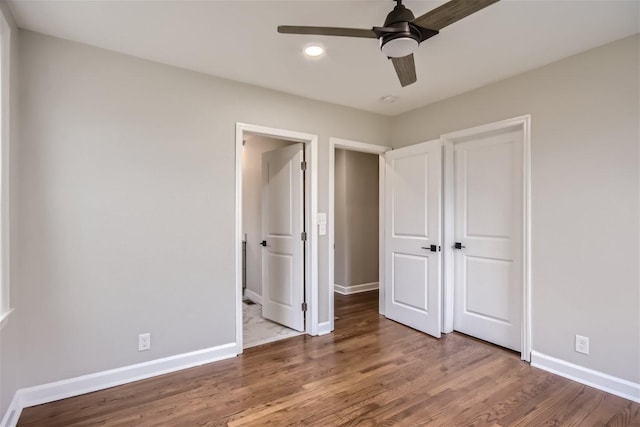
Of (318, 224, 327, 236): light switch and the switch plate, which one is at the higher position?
the switch plate

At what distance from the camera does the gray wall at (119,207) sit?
7.33ft

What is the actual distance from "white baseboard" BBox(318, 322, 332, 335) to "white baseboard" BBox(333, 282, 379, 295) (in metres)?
1.74

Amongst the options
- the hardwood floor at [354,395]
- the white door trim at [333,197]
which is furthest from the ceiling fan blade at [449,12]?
the hardwood floor at [354,395]

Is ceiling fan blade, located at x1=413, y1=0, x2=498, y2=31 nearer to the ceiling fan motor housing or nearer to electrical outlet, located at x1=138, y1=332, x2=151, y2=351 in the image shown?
the ceiling fan motor housing

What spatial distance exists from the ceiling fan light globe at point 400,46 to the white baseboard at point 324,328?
269cm

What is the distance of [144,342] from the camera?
2.58 metres

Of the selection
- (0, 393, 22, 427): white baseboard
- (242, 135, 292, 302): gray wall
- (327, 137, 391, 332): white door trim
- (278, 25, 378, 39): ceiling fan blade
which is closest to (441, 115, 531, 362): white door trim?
(327, 137, 391, 332): white door trim

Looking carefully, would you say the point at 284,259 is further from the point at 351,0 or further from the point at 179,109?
the point at 351,0

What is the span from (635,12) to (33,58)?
3.87 m

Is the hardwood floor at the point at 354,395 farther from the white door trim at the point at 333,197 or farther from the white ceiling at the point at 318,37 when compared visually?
the white ceiling at the point at 318,37

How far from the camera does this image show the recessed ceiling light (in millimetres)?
2409

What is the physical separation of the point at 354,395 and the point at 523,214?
2050 millimetres

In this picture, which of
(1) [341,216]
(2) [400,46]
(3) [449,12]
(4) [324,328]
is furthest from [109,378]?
(1) [341,216]

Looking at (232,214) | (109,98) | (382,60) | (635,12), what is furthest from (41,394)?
(635,12)
